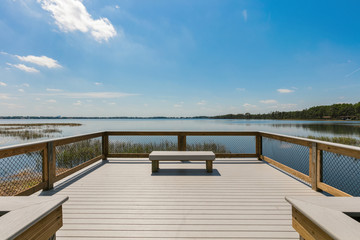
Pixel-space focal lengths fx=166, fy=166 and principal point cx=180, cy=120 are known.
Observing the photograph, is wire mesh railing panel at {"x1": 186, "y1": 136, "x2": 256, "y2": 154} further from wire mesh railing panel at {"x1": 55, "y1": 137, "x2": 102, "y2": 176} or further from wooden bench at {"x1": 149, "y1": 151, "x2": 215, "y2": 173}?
wire mesh railing panel at {"x1": 55, "y1": 137, "x2": 102, "y2": 176}

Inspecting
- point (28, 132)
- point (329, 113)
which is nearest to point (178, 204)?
point (28, 132)

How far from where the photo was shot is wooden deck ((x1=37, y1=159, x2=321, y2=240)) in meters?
1.92

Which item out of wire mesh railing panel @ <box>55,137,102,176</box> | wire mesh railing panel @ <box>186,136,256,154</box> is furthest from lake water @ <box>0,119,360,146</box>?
wire mesh railing panel @ <box>186,136,256,154</box>

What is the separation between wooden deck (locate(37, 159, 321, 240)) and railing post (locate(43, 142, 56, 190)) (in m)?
0.17

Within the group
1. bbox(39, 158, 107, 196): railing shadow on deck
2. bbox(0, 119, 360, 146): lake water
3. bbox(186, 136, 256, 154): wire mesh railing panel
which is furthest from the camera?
bbox(0, 119, 360, 146): lake water

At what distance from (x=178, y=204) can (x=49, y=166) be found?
2632 mm

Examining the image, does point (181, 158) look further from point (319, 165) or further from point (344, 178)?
point (344, 178)

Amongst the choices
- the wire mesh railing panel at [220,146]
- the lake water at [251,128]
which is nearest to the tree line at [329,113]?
the lake water at [251,128]

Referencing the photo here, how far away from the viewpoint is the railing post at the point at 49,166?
3.17m

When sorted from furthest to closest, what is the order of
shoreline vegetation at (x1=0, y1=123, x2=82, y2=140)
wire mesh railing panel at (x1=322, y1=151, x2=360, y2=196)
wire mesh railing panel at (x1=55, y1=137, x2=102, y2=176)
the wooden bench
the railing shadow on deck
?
shoreline vegetation at (x1=0, y1=123, x2=82, y2=140) → wire mesh railing panel at (x1=55, y1=137, x2=102, y2=176) → wire mesh railing panel at (x1=322, y1=151, x2=360, y2=196) → the wooden bench → the railing shadow on deck

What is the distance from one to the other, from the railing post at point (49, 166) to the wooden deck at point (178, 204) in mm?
168

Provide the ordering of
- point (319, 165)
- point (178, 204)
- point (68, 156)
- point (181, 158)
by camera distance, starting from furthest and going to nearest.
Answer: point (68, 156) < point (181, 158) < point (319, 165) < point (178, 204)

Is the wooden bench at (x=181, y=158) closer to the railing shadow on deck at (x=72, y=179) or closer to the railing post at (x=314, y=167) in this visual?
the railing shadow on deck at (x=72, y=179)

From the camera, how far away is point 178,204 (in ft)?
8.43
